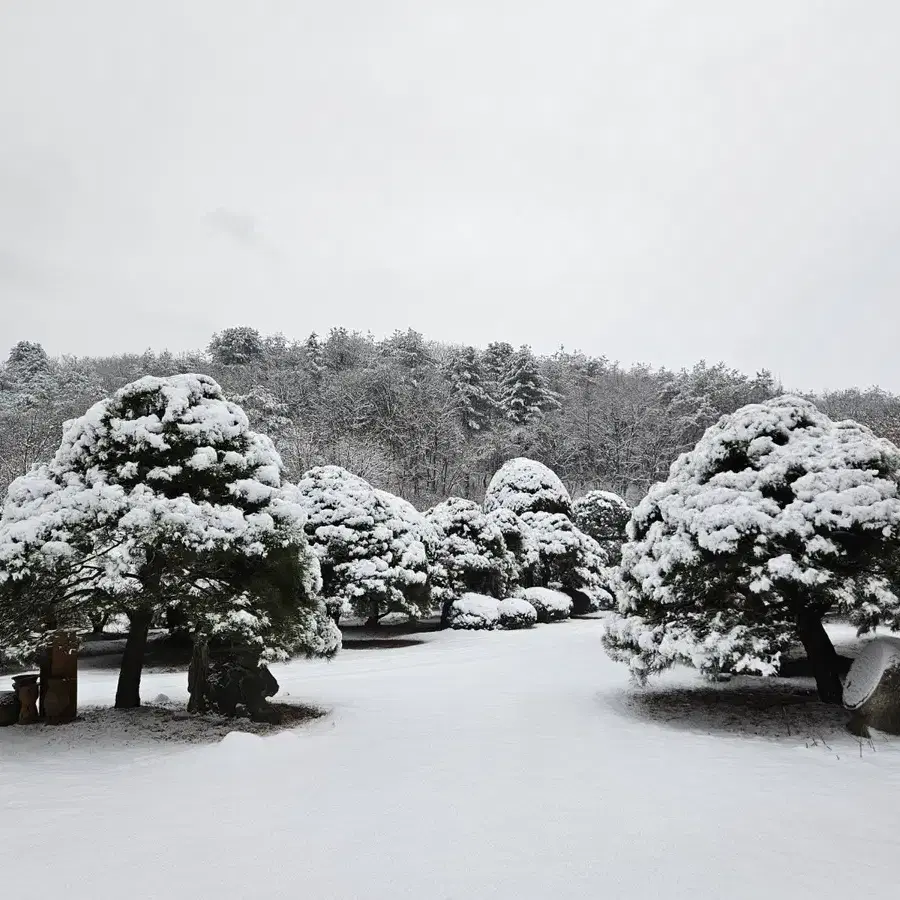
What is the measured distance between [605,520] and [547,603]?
270 inches

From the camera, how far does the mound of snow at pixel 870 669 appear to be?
5809 millimetres

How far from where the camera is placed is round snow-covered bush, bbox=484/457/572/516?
20.0m

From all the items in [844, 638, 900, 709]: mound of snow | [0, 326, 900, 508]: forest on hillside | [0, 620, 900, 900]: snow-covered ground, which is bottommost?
[0, 620, 900, 900]: snow-covered ground

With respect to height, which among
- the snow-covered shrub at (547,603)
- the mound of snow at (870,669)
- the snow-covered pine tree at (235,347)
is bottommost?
the snow-covered shrub at (547,603)

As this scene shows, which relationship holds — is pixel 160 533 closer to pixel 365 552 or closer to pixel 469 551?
pixel 365 552

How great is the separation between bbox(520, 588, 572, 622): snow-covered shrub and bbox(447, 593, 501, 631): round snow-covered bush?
174 centimetres

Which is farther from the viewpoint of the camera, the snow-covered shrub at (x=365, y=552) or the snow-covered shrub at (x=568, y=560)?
the snow-covered shrub at (x=568, y=560)

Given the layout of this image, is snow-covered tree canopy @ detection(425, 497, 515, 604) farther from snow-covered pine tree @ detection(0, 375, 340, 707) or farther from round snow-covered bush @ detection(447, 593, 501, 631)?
snow-covered pine tree @ detection(0, 375, 340, 707)

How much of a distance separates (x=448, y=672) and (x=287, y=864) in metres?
6.29

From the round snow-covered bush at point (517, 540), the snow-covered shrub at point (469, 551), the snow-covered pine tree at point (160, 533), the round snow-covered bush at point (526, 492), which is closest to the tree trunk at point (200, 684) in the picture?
the snow-covered pine tree at point (160, 533)

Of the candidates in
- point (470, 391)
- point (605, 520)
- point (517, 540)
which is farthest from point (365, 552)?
point (470, 391)

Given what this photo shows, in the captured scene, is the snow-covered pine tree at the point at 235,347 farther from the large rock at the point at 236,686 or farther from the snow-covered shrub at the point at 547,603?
the large rock at the point at 236,686

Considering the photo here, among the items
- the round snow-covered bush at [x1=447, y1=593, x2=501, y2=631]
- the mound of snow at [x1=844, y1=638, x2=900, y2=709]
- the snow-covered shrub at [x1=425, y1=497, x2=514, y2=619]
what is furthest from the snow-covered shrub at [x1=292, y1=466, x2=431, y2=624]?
the mound of snow at [x1=844, y1=638, x2=900, y2=709]

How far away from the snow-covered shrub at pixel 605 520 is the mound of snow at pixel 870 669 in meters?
16.5
